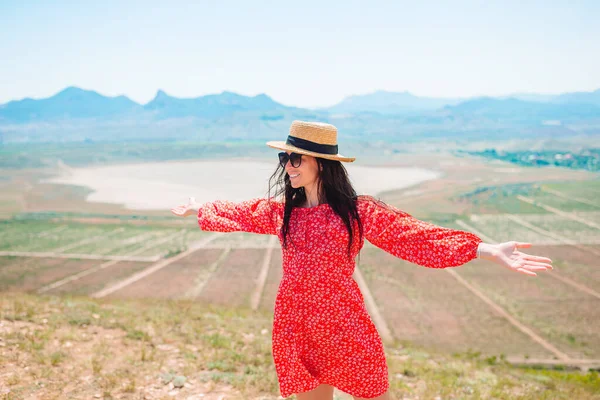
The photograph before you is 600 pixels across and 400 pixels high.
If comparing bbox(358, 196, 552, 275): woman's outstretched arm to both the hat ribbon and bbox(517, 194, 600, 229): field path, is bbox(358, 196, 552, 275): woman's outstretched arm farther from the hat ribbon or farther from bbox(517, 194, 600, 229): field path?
bbox(517, 194, 600, 229): field path

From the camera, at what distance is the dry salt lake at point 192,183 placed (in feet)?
211

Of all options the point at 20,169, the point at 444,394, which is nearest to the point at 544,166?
the point at 444,394

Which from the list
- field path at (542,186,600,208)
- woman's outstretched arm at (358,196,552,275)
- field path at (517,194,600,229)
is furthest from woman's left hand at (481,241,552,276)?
field path at (542,186,600,208)

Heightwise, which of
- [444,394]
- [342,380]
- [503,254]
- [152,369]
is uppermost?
[503,254]

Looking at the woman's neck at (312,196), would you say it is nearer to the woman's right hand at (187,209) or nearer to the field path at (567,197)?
the woman's right hand at (187,209)

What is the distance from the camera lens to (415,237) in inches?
100

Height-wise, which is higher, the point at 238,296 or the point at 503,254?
the point at 503,254

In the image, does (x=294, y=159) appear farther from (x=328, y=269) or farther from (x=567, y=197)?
(x=567, y=197)

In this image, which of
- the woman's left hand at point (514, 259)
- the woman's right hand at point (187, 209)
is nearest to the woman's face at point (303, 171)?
the woman's right hand at point (187, 209)

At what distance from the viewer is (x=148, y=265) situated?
28.6 m

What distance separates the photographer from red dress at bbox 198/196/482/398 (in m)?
2.58

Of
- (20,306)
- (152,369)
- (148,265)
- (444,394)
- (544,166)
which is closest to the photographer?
(152,369)

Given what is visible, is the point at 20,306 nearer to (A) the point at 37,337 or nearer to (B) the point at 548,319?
(A) the point at 37,337

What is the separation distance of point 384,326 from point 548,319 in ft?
24.4
